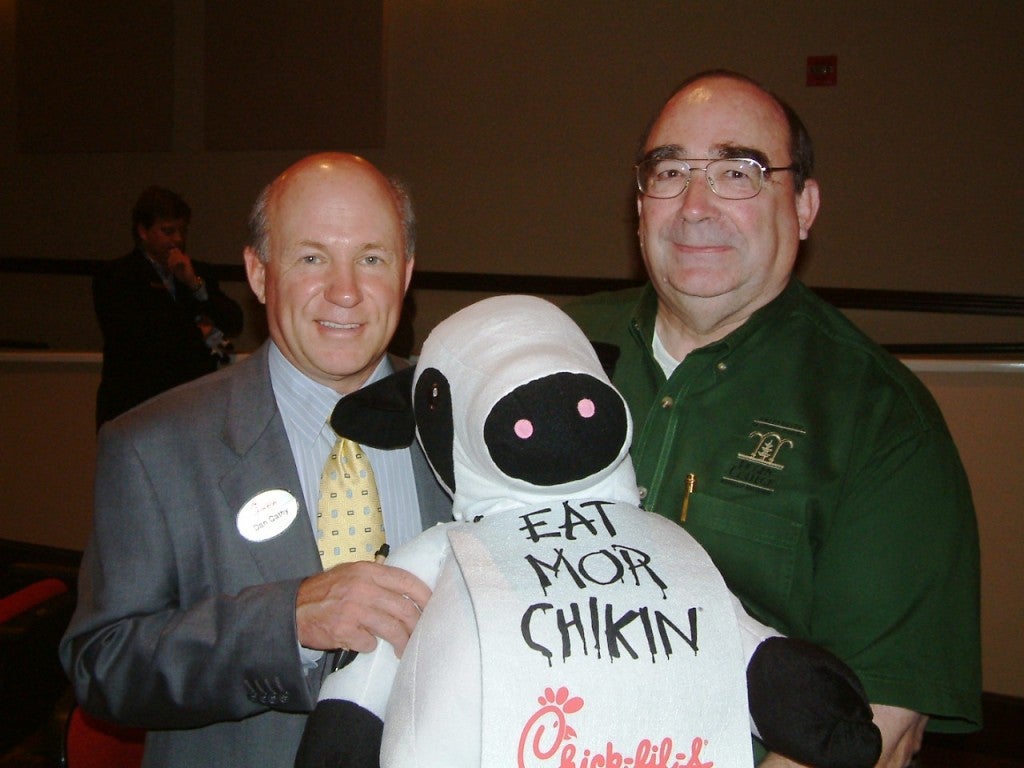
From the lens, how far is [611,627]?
1054 millimetres

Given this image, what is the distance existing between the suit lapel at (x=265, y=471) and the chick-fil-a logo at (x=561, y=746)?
22.2 inches

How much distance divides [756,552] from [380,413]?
2.08 ft

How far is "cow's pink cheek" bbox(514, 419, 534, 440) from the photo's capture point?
1104 mm

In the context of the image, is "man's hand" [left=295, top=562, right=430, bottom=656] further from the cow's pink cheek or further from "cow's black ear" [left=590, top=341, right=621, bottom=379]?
"cow's black ear" [left=590, top=341, right=621, bottom=379]

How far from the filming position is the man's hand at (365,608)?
1177 mm

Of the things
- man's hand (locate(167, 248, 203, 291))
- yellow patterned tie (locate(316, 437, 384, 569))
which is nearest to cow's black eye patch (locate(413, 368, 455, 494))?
yellow patterned tie (locate(316, 437, 384, 569))

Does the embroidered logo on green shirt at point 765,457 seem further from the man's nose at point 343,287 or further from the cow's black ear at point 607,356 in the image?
the man's nose at point 343,287

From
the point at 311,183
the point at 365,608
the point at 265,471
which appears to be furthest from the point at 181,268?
the point at 365,608

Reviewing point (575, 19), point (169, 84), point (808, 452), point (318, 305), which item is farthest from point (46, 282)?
point (808, 452)

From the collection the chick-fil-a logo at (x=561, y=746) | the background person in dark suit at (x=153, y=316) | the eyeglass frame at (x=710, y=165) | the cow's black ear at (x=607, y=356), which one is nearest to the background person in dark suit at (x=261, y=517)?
the chick-fil-a logo at (x=561, y=746)

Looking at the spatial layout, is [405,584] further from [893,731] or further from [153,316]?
[153,316]

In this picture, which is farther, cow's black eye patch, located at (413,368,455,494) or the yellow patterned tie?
the yellow patterned tie

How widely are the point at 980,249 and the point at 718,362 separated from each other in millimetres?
3348

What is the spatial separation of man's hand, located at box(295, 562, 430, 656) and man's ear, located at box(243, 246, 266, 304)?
0.63 metres
